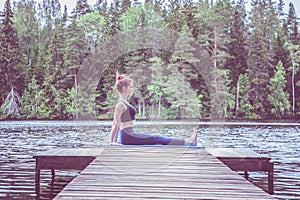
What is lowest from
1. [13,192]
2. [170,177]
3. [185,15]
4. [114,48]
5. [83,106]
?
[13,192]

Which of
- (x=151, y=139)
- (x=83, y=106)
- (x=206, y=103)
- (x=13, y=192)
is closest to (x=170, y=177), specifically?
(x=151, y=139)

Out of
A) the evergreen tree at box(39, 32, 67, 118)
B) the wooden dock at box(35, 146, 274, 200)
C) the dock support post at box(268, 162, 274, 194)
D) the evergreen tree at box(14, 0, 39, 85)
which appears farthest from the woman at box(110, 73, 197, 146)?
the evergreen tree at box(14, 0, 39, 85)

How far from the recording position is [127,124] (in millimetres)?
6027

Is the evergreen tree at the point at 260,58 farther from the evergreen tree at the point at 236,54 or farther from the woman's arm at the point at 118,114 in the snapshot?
the woman's arm at the point at 118,114

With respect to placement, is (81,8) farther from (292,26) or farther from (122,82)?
(122,82)

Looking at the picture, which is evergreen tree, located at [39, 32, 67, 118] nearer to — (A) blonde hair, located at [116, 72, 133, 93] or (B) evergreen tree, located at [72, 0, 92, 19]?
(B) evergreen tree, located at [72, 0, 92, 19]

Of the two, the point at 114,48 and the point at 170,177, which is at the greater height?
the point at 114,48

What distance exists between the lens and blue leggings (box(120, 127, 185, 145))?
6.09 m

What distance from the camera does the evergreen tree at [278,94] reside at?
3334cm

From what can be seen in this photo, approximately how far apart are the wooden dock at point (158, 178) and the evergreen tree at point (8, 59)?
30098 mm

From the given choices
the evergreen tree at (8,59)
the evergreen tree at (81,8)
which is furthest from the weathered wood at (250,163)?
the evergreen tree at (81,8)

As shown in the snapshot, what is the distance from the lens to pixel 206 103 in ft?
36.5

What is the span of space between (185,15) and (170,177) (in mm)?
22329

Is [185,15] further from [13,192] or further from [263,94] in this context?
[13,192]
